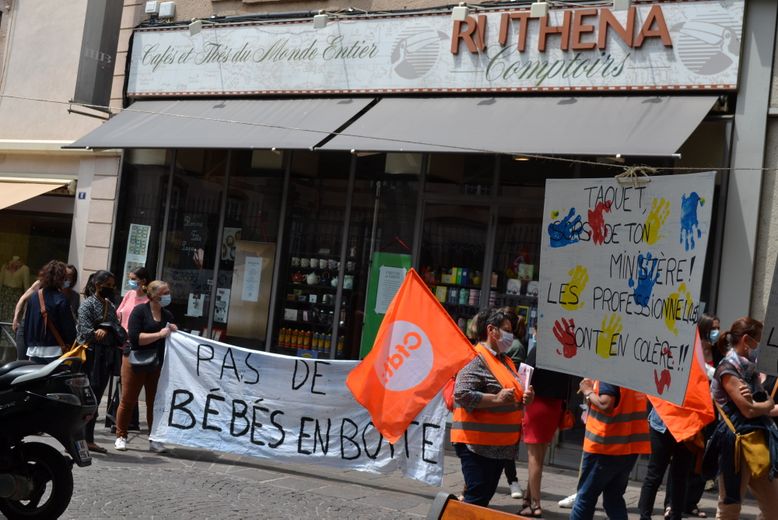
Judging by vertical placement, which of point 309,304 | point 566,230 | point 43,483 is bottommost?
point 43,483

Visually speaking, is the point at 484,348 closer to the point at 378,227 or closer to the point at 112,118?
the point at 378,227

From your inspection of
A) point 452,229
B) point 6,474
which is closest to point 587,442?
point 6,474

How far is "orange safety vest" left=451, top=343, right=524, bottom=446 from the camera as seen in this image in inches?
257

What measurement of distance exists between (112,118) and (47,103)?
211 centimetres

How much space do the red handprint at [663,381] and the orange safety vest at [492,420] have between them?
1.78 metres

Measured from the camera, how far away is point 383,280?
12.3 meters

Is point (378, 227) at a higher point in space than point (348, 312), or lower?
higher

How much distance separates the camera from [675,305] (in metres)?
4.91

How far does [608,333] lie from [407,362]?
8.96 feet

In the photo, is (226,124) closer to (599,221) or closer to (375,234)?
(375,234)

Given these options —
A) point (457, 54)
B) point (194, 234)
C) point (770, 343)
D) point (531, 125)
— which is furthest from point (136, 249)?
point (770, 343)

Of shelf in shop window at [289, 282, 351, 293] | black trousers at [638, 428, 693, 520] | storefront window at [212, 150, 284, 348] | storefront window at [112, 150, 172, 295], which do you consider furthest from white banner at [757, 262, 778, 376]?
storefront window at [112, 150, 172, 295]

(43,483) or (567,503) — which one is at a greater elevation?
(43,483)

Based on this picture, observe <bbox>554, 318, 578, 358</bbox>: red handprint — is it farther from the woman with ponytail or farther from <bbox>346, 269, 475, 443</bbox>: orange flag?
the woman with ponytail
